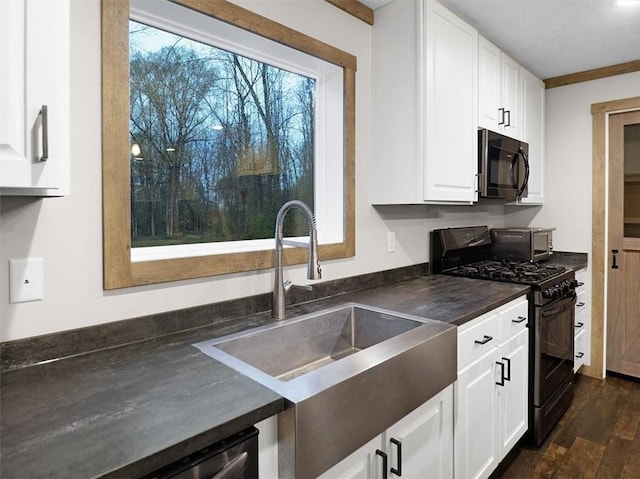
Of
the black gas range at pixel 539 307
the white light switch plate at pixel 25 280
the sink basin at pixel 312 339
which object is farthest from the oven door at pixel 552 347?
the white light switch plate at pixel 25 280

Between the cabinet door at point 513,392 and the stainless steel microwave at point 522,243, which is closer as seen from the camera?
the cabinet door at point 513,392

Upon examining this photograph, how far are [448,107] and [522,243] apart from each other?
1358mm

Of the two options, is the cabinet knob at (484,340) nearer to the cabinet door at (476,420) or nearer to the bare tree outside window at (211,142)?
the cabinet door at (476,420)

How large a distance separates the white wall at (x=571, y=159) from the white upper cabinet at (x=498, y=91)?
2.15 feet

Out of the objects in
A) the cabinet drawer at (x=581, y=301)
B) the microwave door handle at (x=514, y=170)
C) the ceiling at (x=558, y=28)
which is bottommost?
the cabinet drawer at (x=581, y=301)

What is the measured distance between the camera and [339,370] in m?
1.02

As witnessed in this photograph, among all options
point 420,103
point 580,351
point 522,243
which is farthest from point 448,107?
point 580,351

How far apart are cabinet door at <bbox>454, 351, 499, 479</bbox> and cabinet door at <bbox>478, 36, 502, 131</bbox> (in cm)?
142

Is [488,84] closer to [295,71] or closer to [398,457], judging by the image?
[295,71]

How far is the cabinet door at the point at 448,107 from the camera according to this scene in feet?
6.30

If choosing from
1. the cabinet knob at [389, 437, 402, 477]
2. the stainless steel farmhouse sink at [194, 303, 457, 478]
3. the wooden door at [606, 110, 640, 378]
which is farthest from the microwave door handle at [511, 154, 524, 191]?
the cabinet knob at [389, 437, 402, 477]

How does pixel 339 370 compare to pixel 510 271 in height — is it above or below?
below

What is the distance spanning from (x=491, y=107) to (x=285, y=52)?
139 cm

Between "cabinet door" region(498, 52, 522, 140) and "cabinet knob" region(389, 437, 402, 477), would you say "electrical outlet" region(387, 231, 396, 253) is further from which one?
"cabinet knob" region(389, 437, 402, 477)
